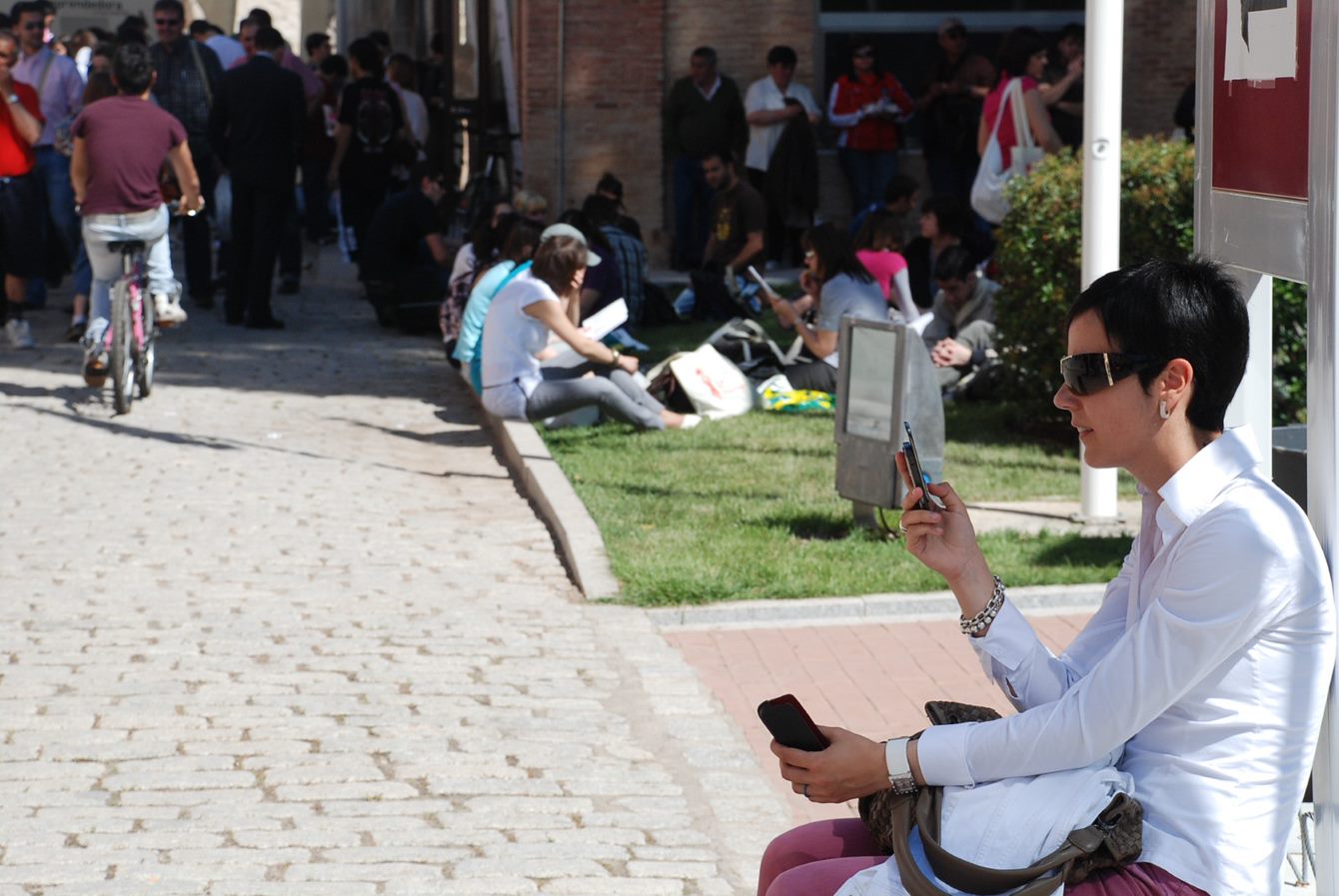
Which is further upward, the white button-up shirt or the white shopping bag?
the white button-up shirt

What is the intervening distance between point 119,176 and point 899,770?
31.9ft

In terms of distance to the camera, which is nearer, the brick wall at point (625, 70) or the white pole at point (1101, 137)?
the white pole at point (1101, 137)

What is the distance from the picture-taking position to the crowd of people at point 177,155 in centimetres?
1170

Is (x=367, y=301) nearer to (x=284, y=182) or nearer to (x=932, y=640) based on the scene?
(x=284, y=182)

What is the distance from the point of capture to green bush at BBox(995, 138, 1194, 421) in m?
9.91

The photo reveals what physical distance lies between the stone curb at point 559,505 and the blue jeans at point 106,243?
235cm

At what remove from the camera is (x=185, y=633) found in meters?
6.79

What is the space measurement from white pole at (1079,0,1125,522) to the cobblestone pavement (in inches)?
104

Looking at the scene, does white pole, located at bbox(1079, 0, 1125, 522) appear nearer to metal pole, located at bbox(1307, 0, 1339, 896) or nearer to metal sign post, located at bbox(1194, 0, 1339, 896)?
metal sign post, located at bbox(1194, 0, 1339, 896)

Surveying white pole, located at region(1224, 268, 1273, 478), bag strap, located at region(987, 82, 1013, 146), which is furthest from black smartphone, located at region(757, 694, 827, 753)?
bag strap, located at region(987, 82, 1013, 146)

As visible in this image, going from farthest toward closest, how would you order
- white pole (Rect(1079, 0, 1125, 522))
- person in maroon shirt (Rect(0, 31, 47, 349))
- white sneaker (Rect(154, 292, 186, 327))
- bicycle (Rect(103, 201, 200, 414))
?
1. person in maroon shirt (Rect(0, 31, 47, 349))
2. white sneaker (Rect(154, 292, 186, 327))
3. bicycle (Rect(103, 201, 200, 414))
4. white pole (Rect(1079, 0, 1125, 522))

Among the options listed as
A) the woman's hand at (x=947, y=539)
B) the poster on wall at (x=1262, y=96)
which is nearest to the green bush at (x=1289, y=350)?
the poster on wall at (x=1262, y=96)

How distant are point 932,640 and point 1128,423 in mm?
4009

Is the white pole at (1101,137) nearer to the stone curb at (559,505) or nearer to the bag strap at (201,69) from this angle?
the stone curb at (559,505)
